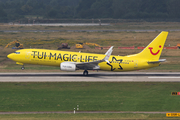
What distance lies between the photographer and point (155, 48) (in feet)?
167

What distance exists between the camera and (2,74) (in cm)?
5409

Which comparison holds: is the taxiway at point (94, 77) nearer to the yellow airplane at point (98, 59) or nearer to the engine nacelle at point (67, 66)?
the engine nacelle at point (67, 66)

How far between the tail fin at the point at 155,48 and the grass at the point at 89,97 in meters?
6.92

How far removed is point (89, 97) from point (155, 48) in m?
19.6

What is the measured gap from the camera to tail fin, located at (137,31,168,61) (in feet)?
166

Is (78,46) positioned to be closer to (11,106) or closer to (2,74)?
(2,74)

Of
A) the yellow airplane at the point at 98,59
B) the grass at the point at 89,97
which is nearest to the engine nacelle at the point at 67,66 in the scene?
the yellow airplane at the point at 98,59

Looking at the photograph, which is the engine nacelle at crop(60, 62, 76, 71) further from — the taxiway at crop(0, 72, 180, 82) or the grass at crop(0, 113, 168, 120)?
the grass at crop(0, 113, 168, 120)

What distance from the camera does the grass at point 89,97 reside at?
108 ft

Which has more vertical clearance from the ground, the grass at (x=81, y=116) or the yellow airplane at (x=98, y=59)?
the yellow airplane at (x=98, y=59)

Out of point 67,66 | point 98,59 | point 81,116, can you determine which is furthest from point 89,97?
point 98,59

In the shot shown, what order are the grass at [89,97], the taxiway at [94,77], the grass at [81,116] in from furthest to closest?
the taxiway at [94,77], the grass at [89,97], the grass at [81,116]

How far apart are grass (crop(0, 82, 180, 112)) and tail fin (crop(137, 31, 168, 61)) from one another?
22.7 ft

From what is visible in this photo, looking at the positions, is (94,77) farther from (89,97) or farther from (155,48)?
(89,97)
